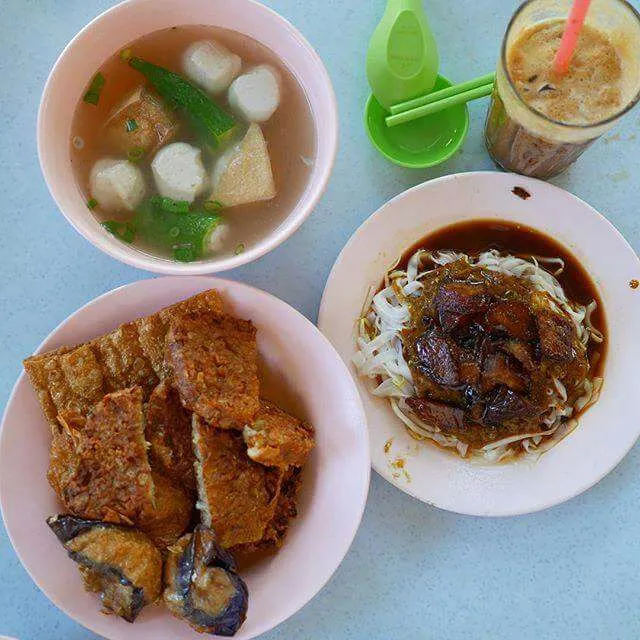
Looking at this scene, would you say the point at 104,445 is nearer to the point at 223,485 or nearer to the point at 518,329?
the point at 223,485

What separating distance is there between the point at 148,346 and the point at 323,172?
0.63 meters

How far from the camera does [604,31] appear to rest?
1.92 m

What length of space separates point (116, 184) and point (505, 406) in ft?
3.94

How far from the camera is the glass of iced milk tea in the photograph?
1878mm

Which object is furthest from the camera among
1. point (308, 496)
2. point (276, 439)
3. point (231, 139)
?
point (308, 496)

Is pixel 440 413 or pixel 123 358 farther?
pixel 440 413

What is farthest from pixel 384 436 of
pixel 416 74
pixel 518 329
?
pixel 416 74

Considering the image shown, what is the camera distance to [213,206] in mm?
1938

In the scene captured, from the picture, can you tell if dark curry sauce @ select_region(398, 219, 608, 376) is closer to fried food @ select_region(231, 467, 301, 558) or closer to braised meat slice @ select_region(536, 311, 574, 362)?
braised meat slice @ select_region(536, 311, 574, 362)

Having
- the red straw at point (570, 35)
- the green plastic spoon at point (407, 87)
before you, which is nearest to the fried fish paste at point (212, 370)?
the green plastic spoon at point (407, 87)

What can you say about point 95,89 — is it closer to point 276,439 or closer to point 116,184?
point 116,184

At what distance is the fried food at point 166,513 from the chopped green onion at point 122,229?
1.94 ft

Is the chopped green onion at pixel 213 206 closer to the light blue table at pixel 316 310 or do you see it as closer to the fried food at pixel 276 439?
the light blue table at pixel 316 310

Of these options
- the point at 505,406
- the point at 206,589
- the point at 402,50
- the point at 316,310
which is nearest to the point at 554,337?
the point at 505,406
